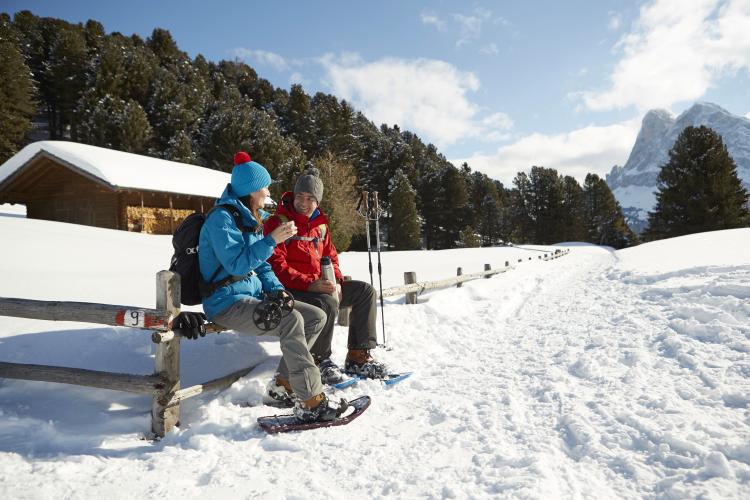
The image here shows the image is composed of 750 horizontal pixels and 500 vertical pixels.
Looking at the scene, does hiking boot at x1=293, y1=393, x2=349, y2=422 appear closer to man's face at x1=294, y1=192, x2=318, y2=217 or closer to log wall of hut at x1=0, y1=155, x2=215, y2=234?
man's face at x1=294, y1=192, x2=318, y2=217

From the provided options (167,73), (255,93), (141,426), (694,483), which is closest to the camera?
(694,483)

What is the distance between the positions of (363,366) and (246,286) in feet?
5.63

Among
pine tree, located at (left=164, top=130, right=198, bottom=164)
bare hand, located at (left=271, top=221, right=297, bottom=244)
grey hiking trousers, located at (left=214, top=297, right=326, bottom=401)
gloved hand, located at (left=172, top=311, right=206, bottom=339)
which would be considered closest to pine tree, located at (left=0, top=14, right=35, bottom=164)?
pine tree, located at (left=164, top=130, right=198, bottom=164)

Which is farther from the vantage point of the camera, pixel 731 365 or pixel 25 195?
pixel 25 195

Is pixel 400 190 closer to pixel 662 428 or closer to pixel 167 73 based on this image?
pixel 167 73

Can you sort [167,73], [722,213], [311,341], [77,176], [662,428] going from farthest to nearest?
[167,73], [722,213], [77,176], [311,341], [662,428]

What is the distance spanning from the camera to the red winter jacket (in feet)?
13.9

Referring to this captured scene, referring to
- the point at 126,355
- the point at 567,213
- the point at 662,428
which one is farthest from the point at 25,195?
the point at 567,213

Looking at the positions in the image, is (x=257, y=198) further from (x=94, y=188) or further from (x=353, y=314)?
(x=94, y=188)

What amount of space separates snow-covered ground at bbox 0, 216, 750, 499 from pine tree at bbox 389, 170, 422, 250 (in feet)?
141

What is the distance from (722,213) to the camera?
34.0 metres

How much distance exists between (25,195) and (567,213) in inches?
2526

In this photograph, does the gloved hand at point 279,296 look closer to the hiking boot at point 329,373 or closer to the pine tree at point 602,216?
the hiking boot at point 329,373

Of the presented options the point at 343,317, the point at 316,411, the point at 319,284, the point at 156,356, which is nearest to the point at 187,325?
the point at 156,356
